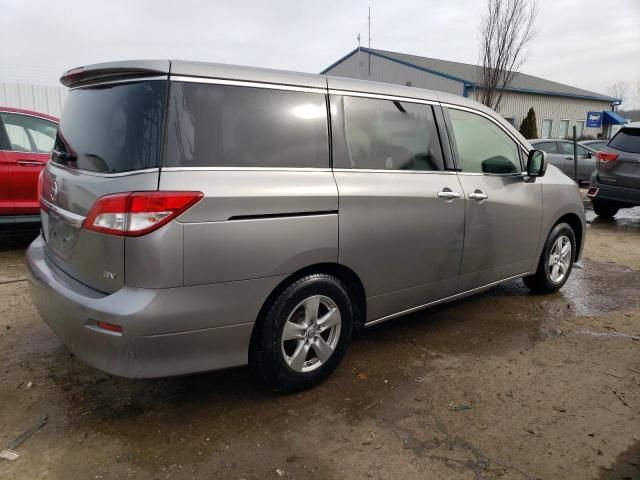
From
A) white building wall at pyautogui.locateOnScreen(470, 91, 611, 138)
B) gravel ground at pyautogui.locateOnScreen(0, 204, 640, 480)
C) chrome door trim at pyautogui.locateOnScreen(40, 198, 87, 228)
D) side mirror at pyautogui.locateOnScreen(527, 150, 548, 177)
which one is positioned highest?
white building wall at pyautogui.locateOnScreen(470, 91, 611, 138)

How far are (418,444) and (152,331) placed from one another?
143cm

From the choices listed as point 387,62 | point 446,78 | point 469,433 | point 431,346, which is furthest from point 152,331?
point 387,62

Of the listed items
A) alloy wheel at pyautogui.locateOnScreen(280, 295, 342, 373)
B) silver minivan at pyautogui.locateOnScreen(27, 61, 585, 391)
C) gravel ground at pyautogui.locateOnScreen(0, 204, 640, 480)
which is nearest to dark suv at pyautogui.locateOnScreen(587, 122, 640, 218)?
gravel ground at pyautogui.locateOnScreen(0, 204, 640, 480)

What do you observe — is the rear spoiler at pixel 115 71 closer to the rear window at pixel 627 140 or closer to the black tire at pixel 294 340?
the black tire at pixel 294 340

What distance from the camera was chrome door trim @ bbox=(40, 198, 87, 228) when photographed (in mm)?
2541

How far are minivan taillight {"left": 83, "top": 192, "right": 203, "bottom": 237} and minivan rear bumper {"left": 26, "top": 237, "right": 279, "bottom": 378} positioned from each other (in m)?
0.29

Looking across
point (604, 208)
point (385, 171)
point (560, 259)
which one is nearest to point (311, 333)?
point (385, 171)

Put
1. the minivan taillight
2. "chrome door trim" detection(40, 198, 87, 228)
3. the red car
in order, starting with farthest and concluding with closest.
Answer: the red car, "chrome door trim" detection(40, 198, 87, 228), the minivan taillight

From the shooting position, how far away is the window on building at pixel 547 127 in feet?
101

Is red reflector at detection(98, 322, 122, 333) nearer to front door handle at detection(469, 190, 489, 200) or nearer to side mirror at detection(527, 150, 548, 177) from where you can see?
front door handle at detection(469, 190, 489, 200)

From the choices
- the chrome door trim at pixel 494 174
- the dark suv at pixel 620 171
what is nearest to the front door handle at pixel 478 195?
the chrome door trim at pixel 494 174

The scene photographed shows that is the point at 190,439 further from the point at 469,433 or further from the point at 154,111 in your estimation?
the point at 154,111

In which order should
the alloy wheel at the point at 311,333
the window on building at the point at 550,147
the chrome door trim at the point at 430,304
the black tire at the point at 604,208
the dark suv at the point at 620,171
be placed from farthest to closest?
the window on building at the point at 550,147
the black tire at the point at 604,208
the dark suv at the point at 620,171
the chrome door trim at the point at 430,304
the alloy wheel at the point at 311,333

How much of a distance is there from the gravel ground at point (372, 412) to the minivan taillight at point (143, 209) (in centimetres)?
109
